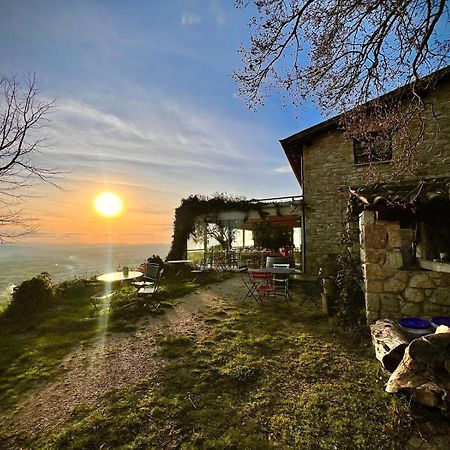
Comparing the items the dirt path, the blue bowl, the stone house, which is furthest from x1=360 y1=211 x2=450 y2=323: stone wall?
the dirt path

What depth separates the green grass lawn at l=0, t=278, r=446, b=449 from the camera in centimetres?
231

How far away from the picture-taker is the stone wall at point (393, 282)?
4094mm

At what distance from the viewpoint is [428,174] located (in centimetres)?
881

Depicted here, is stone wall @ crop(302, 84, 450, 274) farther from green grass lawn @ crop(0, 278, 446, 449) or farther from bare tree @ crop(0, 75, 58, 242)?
bare tree @ crop(0, 75, 58, 242)

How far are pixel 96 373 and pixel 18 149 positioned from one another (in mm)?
5464

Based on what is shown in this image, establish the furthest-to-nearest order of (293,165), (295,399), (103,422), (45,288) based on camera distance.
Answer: (293,165) < (45,288) < (295,399) < (103,422)

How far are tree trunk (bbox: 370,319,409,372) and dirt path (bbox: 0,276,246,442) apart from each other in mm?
2899

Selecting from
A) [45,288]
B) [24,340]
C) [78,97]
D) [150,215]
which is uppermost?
[78,97]

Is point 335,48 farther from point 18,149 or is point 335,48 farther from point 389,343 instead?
point 18,149

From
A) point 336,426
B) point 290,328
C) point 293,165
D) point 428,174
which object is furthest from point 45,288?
point 428,174

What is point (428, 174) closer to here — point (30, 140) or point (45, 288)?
point (30, 140)

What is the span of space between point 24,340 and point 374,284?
6529 mm

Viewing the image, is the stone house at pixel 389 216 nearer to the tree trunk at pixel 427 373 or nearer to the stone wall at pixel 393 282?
the stone wall at pixel 393 282

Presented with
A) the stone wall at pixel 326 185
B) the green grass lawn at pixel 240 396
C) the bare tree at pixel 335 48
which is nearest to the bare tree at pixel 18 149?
the green grass lawn at pixel 240 396
